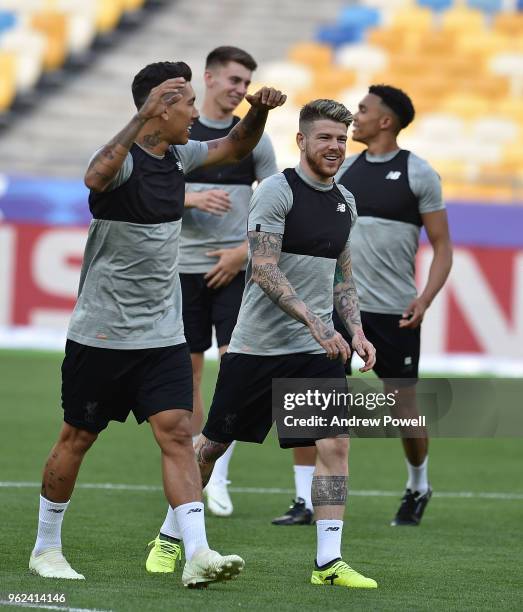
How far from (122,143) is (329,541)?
1931 millimetres

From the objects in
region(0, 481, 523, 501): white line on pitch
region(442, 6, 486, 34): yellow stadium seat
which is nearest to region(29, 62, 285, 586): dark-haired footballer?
region(0, 481, 523, 501): white line on pitch

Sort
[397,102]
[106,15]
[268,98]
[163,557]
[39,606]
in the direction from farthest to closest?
[106,15]
[397,102]
[163,557]
[268,98]
[39,606]

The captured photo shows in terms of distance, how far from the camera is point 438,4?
82.6ft

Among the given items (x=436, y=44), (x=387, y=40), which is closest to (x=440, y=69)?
(x=436, y=44)

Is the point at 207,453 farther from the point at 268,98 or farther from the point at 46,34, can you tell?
the point at 46,34

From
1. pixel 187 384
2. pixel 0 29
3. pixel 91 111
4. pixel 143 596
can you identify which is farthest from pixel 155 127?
pixel 0 29

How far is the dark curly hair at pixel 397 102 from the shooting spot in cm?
859

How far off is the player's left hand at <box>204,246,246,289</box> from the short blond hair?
2108mm

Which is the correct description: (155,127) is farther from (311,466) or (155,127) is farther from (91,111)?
(91,111)

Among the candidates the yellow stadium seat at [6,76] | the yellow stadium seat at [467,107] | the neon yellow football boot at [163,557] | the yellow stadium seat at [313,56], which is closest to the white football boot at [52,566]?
the neon yellow football boot at [163,557]

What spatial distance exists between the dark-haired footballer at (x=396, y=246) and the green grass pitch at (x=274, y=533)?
67cm

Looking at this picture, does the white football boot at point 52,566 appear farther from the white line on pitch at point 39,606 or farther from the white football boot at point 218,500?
the white football boot at point 218,500

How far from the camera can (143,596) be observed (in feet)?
18.8

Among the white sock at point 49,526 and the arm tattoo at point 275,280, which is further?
the white sock at point 49,526
